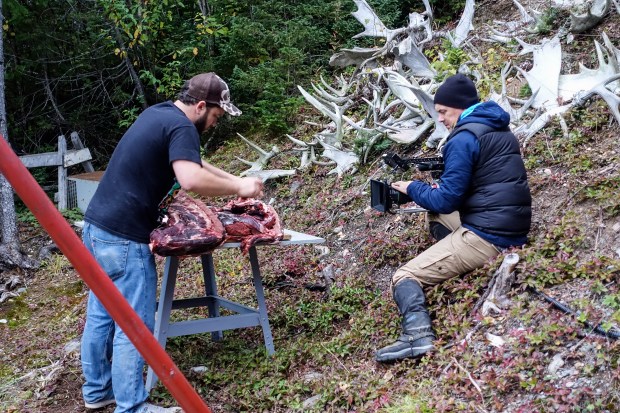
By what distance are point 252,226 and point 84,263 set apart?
8.22 ft

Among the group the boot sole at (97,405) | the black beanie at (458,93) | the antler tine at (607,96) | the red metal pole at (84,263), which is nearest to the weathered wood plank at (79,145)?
the boot sole at (97,405)

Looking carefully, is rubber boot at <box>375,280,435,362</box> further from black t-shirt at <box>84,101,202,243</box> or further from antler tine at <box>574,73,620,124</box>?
antler tine at <box>574,73,620,124</box>

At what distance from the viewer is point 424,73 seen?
Result: 8.57m

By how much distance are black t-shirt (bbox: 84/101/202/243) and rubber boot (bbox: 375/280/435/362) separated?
1820 millimetres

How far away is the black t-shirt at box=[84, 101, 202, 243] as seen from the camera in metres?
4.23

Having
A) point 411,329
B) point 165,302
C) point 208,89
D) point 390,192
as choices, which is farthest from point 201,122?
point 411,329

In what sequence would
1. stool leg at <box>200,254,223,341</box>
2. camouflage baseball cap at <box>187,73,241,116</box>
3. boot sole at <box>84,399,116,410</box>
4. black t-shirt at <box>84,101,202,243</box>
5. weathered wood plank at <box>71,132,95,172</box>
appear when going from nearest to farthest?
1. black t-shirt at <box>84,101,202,243</box>
2. camouflage baseball cap at <box>187,73,241,116</box>
3. boot sole at <box>84,399,116,410</box>
4. stool leg at <box>200,254,223,341</box>
5. weathered wood plank at <box>71,132,95,172</box>

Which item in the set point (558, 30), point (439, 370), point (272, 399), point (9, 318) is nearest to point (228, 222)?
point (272, 399)

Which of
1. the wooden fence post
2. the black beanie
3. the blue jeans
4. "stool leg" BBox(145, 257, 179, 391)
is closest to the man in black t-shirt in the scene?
the blue jeans

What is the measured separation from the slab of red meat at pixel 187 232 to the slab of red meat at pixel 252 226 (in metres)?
0.20

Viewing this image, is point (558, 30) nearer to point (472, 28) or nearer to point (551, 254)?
point (472, 28)

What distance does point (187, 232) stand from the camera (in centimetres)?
440

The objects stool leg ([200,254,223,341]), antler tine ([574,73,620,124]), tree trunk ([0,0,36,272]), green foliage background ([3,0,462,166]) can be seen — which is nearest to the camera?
stool leg ([200,254,223,341])

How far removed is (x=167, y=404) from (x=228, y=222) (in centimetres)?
136
